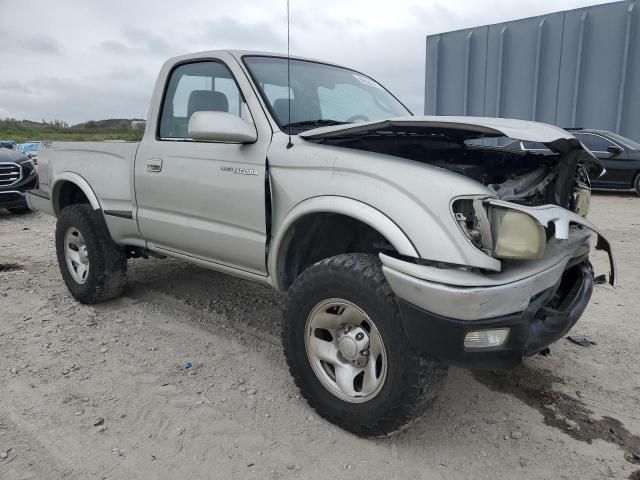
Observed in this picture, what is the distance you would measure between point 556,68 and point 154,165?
11017mm

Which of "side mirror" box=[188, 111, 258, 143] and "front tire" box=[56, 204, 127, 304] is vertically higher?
"side mirror" box=[188, 111, 258, 143]

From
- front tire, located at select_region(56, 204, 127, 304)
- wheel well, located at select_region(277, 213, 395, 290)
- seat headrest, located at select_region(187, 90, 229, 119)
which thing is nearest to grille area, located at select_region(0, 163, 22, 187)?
front tire, located at select_region(56, 204, 127, 304)

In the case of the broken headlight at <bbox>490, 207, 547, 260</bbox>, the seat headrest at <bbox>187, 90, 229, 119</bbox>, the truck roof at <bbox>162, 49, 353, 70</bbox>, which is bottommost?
the broken headlight at <bbox>490, 207, 547, 260</bbox>

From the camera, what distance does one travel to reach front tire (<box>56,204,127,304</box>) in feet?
13.7

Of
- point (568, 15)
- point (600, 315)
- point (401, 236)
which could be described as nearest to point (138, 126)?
point (401, 236)

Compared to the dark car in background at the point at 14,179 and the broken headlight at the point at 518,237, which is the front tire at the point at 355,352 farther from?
the dark car in background at the point at 14,179

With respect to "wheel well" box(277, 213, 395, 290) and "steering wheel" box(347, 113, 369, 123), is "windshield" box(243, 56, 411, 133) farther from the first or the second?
"wheel well" box(277, 213, 395, 290)

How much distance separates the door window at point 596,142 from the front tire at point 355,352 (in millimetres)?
9801

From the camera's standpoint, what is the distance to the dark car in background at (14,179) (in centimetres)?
927

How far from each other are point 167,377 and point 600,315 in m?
3.35

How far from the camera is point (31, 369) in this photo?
324cm

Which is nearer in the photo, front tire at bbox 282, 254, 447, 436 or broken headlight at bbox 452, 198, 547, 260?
broken headlight at bbox 452, 198, 547, 260

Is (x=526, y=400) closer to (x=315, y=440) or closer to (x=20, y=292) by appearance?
(x=315, y=440)

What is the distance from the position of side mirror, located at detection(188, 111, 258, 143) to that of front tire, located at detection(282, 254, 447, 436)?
2.80 feet
